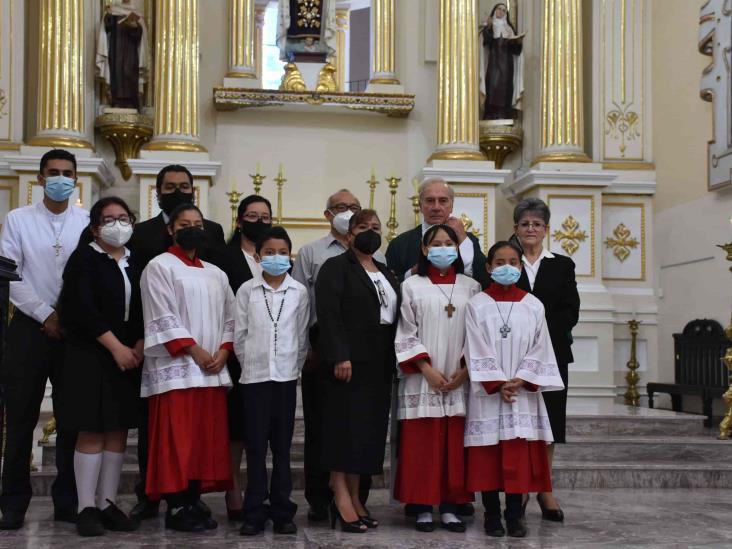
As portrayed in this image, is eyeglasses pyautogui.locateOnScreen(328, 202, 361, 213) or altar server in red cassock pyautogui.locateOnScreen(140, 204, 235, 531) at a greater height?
eyeglasses pyautogui.locateOnScreen(328, 202, 361, 213)

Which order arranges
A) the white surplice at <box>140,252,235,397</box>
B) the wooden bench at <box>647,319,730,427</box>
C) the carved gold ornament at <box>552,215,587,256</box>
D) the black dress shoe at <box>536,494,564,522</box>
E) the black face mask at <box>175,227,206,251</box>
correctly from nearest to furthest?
the white surplice at <box>140,252,235,397</box>, the black face mask at <box>175,227,206,251</box>, the black dress shoe at <box>536,494,564,522</box>, the wooden bench at <box>647,319,730,427</box>, the carved gold ornament at <box>552,215,587,256</box>

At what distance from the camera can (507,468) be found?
4.54 meters

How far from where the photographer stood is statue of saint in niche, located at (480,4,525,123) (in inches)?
390

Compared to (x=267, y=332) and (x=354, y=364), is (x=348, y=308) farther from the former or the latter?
(x=267, y=332)

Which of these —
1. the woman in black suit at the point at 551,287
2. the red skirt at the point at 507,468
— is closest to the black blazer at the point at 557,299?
the woman in black suit at the point at 551,287

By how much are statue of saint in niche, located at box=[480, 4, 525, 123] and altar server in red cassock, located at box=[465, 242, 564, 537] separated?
5.50 metres

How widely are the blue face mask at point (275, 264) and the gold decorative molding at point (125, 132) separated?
16.9ft

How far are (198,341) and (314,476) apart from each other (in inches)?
35.8

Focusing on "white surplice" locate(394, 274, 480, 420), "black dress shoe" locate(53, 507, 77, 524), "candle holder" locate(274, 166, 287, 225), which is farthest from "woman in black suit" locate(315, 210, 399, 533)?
"candle holder" locate(274, 166, 287, 225)

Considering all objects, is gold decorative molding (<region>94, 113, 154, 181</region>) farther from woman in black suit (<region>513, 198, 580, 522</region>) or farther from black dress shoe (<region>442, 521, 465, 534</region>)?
black dress shoe (<region>442, 521, 465, 534</region>)

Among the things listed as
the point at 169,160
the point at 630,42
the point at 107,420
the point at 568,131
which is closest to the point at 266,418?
the point at 107,420

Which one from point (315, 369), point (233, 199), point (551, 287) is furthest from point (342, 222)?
point (233, 199)

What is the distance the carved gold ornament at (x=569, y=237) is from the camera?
30.1 ft

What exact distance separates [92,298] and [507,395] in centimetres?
190
